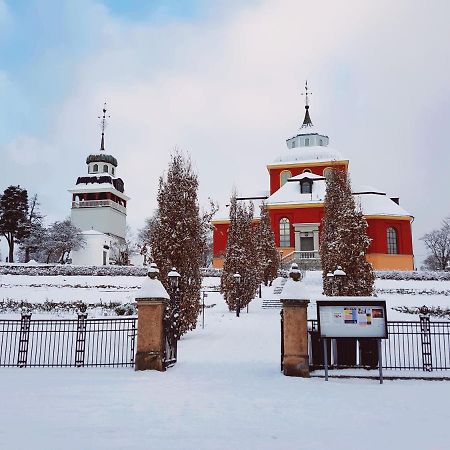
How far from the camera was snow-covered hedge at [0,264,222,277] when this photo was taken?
38.8m

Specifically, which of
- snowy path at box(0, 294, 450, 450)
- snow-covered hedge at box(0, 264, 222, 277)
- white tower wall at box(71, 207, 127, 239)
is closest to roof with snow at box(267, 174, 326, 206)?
snow-covered hedge at box(0, 264, 222, 277)

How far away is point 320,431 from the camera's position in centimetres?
630

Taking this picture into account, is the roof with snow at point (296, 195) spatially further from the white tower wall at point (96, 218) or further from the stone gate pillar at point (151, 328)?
the stone gate pillar at point (151, 328)

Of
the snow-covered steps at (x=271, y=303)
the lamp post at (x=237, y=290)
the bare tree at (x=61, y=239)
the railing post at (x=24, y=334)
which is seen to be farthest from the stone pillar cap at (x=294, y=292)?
the bare tree at (x=61, y=239)

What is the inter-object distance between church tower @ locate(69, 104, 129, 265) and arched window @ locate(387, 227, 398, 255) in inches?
1395

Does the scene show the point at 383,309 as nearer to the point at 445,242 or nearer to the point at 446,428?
the point at 446,428

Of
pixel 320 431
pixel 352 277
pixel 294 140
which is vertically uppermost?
pixel 294 140

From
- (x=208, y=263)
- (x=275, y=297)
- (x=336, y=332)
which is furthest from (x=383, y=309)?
(x=208, y=263)

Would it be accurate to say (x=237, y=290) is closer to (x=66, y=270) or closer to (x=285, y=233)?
(x=66, y=270)

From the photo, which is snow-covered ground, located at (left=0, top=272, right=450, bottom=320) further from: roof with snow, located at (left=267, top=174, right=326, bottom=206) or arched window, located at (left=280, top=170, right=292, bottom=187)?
arched window, located at (left=280, top=170, right=292, bottom=187)

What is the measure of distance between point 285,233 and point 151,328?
35.7 m

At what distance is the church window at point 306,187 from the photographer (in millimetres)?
46875

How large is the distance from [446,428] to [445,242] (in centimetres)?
7636

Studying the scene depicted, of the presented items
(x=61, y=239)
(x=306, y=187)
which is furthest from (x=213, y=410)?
(x=61, y=239)
